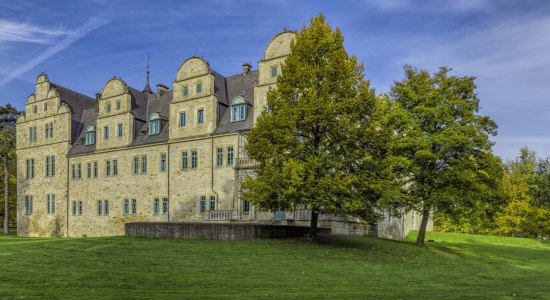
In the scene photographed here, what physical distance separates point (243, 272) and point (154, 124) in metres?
28.8

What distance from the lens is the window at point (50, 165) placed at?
47.9 metres

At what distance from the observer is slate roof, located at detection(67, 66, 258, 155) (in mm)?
37031

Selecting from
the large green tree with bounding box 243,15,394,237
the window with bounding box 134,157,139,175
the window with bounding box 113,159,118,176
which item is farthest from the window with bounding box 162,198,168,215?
the large green tree with bounding box 243,15,394,237

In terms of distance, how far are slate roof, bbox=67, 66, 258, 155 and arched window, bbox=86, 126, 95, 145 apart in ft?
1.42

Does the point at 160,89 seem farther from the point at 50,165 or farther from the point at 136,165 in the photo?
the point at 50,165

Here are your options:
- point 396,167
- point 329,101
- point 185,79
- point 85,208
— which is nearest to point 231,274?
point 329,101

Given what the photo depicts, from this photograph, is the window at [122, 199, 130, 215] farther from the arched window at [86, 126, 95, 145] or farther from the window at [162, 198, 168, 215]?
the arched window at [86, 126, 95, 145]

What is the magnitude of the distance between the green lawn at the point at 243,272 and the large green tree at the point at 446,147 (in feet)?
17.1

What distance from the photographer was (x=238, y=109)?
1428 inches

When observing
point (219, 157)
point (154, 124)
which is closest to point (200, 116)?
point (219, 157)

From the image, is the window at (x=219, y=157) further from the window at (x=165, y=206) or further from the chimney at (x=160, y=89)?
the chimney at (x=160, y=89)

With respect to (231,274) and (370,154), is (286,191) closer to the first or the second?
(370,154)

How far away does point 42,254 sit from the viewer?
54.9 feet

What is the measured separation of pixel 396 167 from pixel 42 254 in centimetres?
1874
